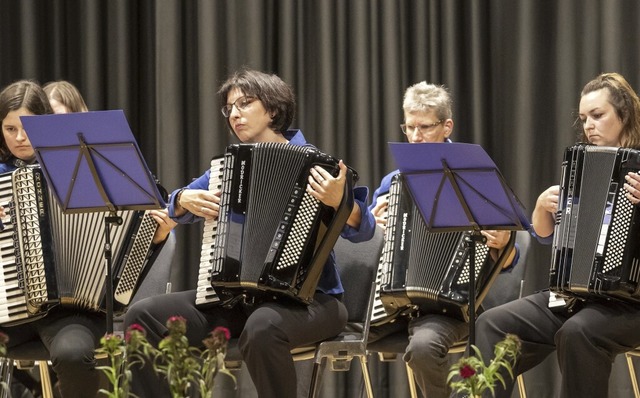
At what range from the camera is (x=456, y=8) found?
546cm

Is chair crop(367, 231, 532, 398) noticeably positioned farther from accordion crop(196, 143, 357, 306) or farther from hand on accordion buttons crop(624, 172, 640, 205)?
hand on accordion buttons crop(624, 172, 640, 205)

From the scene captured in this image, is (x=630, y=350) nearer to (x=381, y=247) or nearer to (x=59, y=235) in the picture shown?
(x=381, y=247)

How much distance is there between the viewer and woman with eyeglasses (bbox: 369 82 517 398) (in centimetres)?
403

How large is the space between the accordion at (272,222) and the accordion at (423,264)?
1.09 feet

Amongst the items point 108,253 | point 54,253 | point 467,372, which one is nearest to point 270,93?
point 108,253

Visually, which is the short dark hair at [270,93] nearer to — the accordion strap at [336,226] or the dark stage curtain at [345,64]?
the accordion strap at [336,226]

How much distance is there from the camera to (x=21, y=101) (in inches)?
173

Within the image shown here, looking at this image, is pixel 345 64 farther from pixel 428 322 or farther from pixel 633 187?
pixel 633 187

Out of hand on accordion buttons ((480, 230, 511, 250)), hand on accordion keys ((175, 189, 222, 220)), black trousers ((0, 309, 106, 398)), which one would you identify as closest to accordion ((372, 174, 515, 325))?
hand on accordion buttons ((480, 230, 511, 250))

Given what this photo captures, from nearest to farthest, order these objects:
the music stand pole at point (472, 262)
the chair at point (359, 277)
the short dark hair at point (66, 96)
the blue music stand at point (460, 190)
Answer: the blue music stand at point (460, 190)
the music stand pole at point (472, 262)
the chair at point (359, 277)
the short dark hair at point (66, 96)

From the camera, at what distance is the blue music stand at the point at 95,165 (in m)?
3.60

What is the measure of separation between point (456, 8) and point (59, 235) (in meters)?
2.50

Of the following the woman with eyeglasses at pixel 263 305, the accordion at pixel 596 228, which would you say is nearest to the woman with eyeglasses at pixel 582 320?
the accordion at pixel 596 228

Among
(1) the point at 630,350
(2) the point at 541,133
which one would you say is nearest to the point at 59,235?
(1) the point at 630,350
